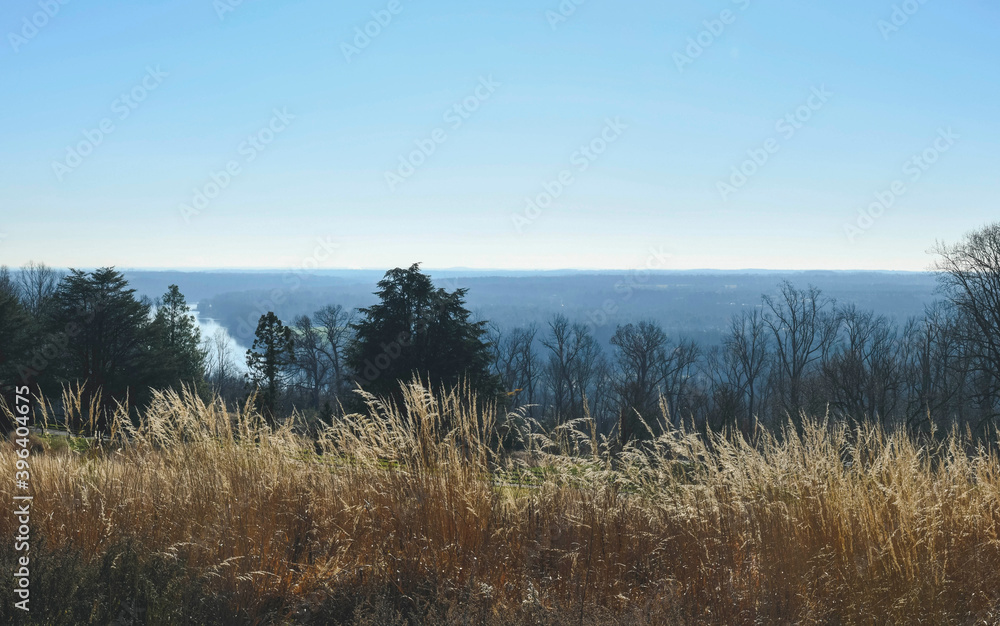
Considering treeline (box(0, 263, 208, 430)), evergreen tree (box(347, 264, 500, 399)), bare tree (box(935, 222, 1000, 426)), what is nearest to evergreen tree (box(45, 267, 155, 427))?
treeline (box(0, 263, 208, 430))

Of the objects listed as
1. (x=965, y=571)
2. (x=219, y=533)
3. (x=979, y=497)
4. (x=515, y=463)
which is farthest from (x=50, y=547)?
(x=979, y=497)

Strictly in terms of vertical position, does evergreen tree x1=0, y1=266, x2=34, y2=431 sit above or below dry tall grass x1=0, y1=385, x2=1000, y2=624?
below

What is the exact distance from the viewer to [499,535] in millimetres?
4270

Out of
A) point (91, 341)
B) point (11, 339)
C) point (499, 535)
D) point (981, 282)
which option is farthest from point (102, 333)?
point (981, 282)

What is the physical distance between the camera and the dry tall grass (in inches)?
141

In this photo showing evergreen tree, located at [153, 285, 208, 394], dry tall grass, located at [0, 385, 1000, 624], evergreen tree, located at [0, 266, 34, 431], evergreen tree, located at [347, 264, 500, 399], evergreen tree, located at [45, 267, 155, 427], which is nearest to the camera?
dry tall grass, located at [0, 385, 1000, 624]

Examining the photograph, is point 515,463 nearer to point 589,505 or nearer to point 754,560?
point 589,505

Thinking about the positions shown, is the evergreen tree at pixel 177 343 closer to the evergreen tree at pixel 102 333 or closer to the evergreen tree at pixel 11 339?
the evergreen tree at pixel 102 333

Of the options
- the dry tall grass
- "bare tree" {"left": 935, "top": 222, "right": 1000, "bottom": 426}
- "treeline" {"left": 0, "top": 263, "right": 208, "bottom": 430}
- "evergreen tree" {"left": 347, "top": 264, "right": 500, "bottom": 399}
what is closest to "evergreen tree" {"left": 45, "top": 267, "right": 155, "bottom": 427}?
"treeline" {"left": 0, "top": 263, "right": 208, "bottom": 430}

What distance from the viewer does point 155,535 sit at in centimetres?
457

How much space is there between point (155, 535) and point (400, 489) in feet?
5.87

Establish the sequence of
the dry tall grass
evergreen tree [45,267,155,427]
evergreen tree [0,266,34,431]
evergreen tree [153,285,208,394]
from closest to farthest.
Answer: the dry tall grass, evergreen tree [0,266,34,431], evergreen tree [45,267,155,427], evergreen tree [153,285,208,394]

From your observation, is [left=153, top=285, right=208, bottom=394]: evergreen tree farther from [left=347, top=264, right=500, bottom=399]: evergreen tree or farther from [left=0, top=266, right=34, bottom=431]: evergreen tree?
[left=347, top=264, right=500, bottom=399]: evergreen tree

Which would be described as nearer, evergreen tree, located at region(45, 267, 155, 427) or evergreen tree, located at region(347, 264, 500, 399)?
evergreen tree, located at region(347, 264, 500, 399)
